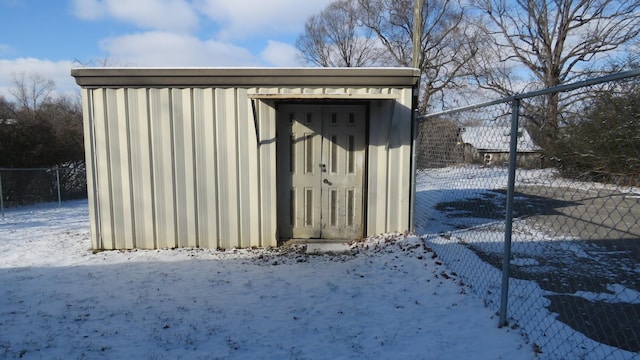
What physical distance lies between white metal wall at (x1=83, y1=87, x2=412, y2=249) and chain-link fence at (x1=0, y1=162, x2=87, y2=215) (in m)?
7.20

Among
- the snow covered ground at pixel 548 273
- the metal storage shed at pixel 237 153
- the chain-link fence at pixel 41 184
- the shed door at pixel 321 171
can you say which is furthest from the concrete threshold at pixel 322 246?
the chain-link fence at pixel 41 184

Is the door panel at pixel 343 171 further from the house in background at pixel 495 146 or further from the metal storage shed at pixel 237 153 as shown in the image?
the house in background at pixel 495 146

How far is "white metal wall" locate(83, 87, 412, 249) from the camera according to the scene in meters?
5.82

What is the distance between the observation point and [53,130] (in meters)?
14.0

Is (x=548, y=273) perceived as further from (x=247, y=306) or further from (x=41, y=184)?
(x=41, y=184)

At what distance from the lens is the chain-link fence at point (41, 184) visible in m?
11.6

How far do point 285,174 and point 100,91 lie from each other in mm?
3114

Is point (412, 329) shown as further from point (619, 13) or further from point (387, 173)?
point (619, 13)

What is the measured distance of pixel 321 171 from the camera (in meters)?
6.20

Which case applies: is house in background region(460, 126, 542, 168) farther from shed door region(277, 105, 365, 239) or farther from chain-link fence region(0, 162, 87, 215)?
chain-link fence region(0, 162, 87, 215)

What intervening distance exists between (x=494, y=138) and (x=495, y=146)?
0.50ft

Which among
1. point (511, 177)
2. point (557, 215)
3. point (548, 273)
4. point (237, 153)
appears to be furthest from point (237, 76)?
point (548, 273)

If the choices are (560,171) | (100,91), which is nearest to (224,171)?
(100,91)

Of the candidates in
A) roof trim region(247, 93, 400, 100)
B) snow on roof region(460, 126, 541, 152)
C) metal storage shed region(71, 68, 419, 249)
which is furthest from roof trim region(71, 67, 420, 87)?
snow on roof region(460, 126, 541, 152)
